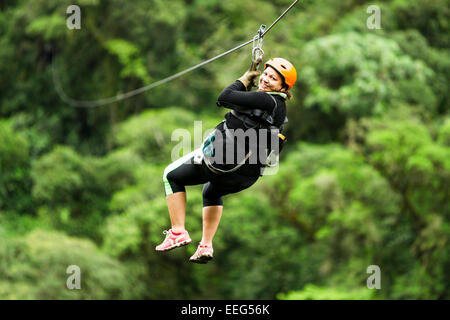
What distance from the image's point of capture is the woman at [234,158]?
341 centimetres

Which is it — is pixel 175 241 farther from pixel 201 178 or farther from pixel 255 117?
pixel 255 117

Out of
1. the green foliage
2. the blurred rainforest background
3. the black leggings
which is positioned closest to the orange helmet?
the black leggings

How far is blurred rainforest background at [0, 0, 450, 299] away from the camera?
10.8 meters

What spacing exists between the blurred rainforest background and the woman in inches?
242

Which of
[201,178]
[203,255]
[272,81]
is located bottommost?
[203,255]

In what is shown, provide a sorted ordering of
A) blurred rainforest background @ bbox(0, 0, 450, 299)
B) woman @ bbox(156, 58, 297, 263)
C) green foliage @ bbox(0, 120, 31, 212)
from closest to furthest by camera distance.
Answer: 1. woman @ bbox(156, 58, 297, 263)
2. blurred rainforest background @ bbox(0, 0, 450, 299)
3. green foliage @ bbox(0, 120, 31, 212)

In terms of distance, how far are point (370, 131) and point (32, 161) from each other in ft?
25.1

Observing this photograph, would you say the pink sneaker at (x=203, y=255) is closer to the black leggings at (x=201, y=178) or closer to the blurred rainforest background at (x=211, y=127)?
the black leggings at (x=201, y=178)

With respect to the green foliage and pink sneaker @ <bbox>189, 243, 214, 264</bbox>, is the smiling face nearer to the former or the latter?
pink sneaker @ <bbox>189, 243, 214, 264</bbox>

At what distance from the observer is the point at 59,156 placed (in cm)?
1312

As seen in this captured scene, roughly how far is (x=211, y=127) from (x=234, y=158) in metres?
8.16

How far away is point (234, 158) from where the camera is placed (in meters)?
3.52

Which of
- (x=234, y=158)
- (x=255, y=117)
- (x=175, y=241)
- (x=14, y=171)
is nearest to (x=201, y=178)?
(x=234, y=158)
